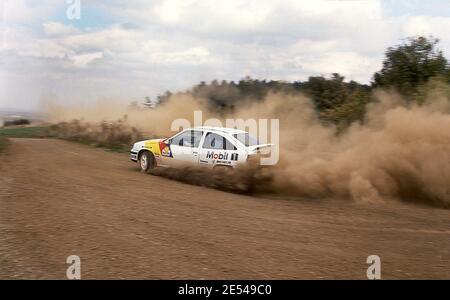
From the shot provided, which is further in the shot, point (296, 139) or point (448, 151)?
point (296, 139)

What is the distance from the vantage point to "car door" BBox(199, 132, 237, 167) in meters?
10.9

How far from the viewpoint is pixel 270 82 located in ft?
107

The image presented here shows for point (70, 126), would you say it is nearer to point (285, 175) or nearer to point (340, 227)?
point (285, 175)

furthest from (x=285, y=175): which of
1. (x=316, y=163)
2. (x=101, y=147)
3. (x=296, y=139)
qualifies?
(x=101, y=147)

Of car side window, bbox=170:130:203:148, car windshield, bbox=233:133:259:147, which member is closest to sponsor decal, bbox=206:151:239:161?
car windshield, bbox=233:133:259:147

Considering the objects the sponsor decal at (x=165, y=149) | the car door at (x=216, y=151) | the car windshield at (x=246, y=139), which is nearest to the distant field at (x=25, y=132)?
the sponsor decal at (x=165, y=149)

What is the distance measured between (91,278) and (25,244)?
1452 millimetres

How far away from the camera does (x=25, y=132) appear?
28688 mm

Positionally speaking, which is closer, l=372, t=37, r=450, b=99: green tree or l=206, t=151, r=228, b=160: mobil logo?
l=206, t=151, r=228, b=160: mobil logo

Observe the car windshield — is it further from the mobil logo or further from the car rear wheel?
the car rear wheel

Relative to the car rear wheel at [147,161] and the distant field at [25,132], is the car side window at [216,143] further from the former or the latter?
the distant field at [25,132]

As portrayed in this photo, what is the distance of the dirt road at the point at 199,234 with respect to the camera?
5.24 m
